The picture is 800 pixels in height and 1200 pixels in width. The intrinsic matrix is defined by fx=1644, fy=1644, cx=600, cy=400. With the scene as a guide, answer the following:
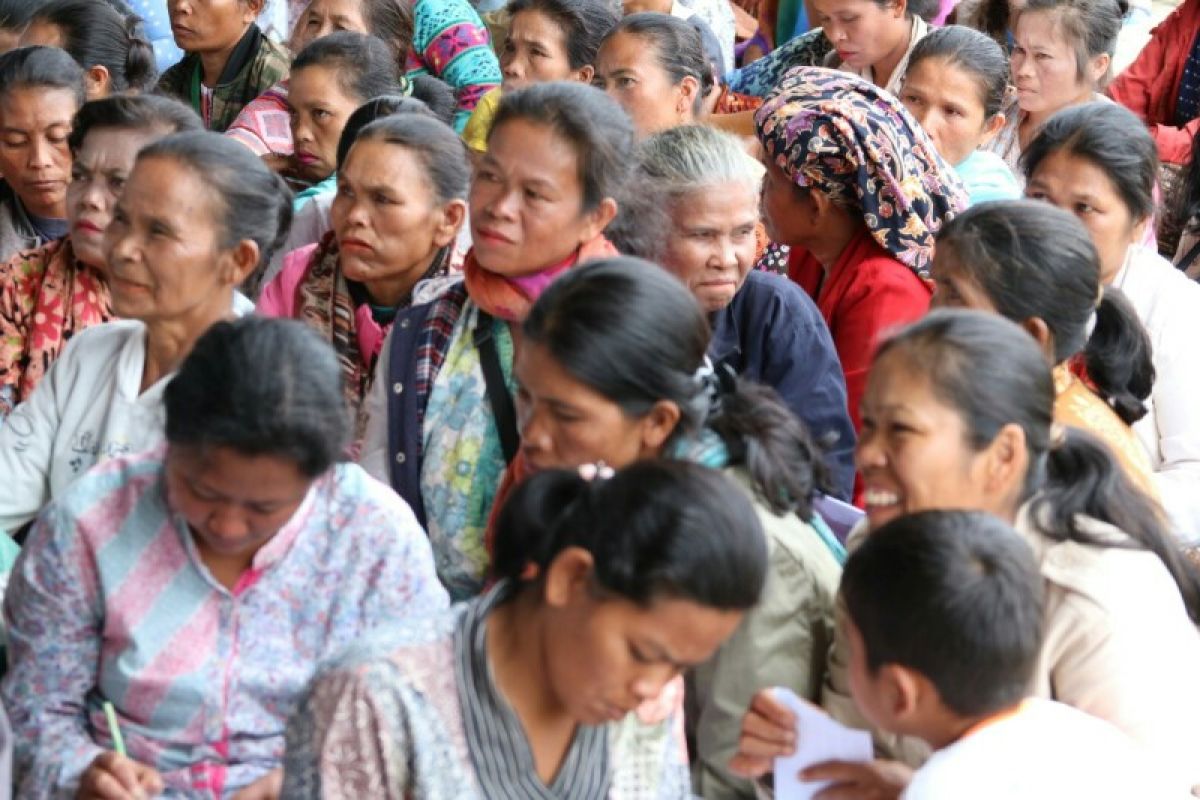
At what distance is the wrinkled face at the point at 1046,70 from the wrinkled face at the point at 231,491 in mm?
3690

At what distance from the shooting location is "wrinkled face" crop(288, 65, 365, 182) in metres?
4.69

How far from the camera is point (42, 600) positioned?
2236 mm

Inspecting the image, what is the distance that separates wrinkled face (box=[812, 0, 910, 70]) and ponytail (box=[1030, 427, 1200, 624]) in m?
2.75

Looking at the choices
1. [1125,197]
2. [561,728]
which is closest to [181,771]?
[561,728]

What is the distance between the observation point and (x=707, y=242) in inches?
129

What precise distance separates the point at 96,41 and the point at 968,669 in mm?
3912

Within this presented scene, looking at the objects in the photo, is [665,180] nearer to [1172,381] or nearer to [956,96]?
[1172,381]

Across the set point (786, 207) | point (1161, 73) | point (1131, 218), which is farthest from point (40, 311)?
point (1161, 73)

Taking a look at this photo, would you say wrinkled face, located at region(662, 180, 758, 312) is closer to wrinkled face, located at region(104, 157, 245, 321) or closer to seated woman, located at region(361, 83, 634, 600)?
seated woman, located at region(361, 83, 634, 600)

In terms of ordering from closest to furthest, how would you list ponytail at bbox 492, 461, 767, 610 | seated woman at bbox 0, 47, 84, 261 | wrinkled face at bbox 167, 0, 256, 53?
ponytail at bbox 492, 461, 767, 610 → seated woman at bbox 0, 47, 84, 261 → wrinkled face at bbox 167, 0, 256, 53

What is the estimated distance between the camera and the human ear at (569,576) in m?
1.88

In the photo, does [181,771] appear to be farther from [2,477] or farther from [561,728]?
[2,477]

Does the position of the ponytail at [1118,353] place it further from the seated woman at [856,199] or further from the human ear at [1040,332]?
the seated woman at [856,199]

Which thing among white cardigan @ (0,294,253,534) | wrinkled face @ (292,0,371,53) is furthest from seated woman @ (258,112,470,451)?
wrinkled face @ (292,0,371,53)
